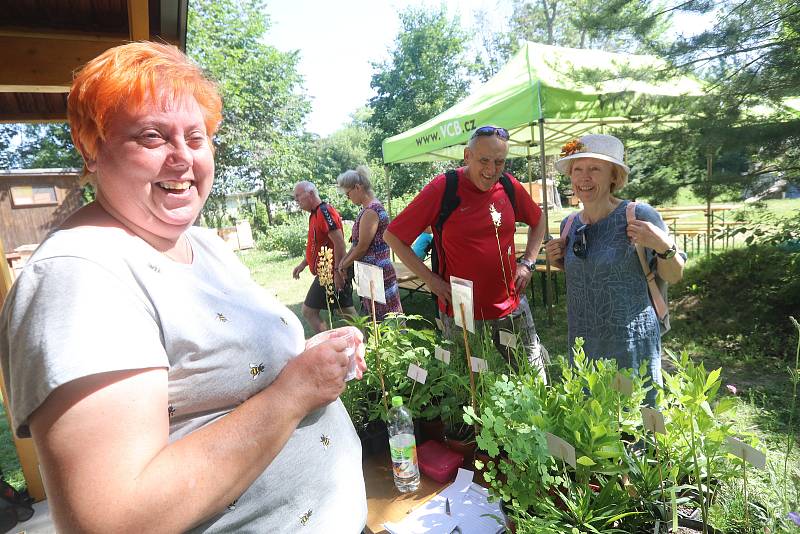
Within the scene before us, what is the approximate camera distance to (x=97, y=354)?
573mm

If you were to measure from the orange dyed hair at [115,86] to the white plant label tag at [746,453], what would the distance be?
127 cm

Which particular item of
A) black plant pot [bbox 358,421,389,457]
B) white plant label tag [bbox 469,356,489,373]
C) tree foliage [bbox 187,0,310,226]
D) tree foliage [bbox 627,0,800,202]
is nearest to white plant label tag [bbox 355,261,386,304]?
white plant label tag [bbox 469,356,489,373]

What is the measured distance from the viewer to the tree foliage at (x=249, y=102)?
16828mm

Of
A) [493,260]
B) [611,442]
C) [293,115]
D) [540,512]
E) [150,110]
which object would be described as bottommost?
[540,512]

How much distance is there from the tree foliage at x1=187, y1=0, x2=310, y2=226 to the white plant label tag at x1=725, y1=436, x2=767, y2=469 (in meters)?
17.9

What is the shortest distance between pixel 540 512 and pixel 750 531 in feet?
1.27

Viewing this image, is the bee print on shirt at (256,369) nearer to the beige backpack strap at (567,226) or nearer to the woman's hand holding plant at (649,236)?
the woman's hand holding plant at (649,236)

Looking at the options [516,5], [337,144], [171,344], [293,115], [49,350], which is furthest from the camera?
[337,144]

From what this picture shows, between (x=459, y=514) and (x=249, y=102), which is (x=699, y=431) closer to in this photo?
(x=459, y=514)

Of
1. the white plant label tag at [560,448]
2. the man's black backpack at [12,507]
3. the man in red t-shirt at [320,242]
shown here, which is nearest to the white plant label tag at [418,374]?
the white plant label tag at [560,448]

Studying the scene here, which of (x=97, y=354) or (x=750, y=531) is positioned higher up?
(x=97, y=354)

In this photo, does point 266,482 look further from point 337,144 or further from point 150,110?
point 337,144

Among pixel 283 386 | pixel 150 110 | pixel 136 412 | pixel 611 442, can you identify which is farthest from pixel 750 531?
pixel 150 110

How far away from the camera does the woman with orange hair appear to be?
0.56 meters
